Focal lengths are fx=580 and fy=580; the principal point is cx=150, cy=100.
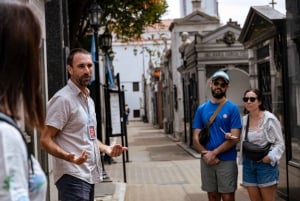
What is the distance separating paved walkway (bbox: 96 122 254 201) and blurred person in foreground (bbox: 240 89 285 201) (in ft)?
11.3

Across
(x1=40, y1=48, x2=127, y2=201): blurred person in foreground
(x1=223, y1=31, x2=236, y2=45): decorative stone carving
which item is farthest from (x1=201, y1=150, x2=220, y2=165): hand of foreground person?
(x1=223, y1=31, x2=236, y2=45): decorative stone carving

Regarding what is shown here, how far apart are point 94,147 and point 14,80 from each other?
2822mm

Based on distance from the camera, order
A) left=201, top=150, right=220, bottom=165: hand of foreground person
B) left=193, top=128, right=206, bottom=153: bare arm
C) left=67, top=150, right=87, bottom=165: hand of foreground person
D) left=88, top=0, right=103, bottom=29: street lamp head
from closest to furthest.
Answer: left=67, top=150, right=87, bottom=165: hand of foreground person → left=201, top=150, right=220, bottom=165: hand of foreground person → left=193, top=128, right=206, bottom=153: bare arm → left=88, top=0, right=103, bottom=29: street lamp head

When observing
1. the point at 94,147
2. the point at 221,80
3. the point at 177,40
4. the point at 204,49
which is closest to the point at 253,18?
the point at 221,80

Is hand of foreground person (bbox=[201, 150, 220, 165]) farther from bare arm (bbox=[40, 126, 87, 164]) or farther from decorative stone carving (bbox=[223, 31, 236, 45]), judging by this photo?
decorative stone carving (bbox=[223, 31, 236, 45])

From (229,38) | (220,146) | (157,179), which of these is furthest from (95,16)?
(229,38)

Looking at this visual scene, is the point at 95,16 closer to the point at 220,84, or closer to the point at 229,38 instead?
the point at 220,84

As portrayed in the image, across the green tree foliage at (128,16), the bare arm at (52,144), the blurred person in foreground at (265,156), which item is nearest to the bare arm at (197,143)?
the blurred person in foreground at (265,156)

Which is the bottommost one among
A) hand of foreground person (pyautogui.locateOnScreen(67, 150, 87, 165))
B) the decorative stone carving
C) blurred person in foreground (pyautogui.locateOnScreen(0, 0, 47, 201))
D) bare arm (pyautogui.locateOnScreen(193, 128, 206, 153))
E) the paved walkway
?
the paved walkway

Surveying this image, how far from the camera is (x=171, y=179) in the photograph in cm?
1407

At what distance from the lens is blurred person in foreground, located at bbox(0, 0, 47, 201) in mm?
1811

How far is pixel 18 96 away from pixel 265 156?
4974 millimetres

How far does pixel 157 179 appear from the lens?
558 inches

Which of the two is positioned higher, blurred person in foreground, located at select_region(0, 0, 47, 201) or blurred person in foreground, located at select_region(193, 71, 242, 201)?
blurred person in foreground, located at select_region(0, 0, 47, 201)
